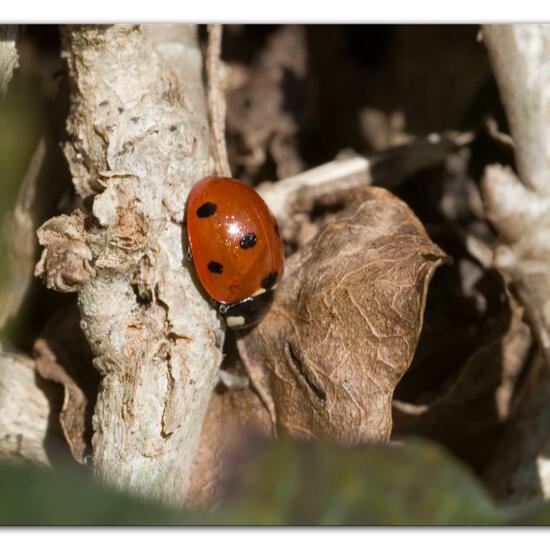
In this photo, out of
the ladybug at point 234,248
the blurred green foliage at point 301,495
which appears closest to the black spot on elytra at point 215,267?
the ladybug at point 234,248

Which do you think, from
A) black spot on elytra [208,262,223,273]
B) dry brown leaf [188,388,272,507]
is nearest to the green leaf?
dry brown leaf [188,388,272,507]

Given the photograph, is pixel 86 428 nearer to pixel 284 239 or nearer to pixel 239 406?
pixel 239 406

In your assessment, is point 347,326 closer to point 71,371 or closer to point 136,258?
point 136,258

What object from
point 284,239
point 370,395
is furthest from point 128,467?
point 284,239

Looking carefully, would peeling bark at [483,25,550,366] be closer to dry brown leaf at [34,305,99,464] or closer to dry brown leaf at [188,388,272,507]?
dry brown leaf at [188,388,272,507]

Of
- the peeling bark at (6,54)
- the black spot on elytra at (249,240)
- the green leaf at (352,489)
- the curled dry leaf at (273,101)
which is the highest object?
the peeling bark at (6,54)

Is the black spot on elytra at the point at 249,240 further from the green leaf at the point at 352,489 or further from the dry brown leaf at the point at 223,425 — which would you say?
the green leaf at the point at 352,489
